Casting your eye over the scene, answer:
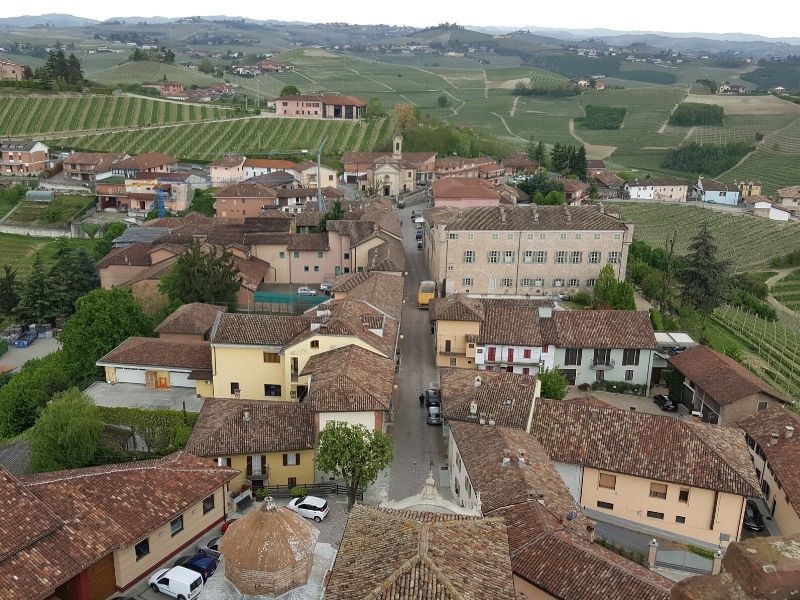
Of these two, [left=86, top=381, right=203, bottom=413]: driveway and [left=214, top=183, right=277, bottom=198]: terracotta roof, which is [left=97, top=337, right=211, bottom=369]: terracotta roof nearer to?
[left=86, top=381, right=203, bottom=413]: driveway

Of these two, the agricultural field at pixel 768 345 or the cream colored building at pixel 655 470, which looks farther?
the agricultural field at pixel 768 345

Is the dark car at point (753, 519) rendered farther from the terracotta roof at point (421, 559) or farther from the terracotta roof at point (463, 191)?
the terracotta roof at point (463, 191)

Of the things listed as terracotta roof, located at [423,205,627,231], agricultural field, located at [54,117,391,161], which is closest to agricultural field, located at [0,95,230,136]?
agricultural field, located at [54,117,391,161]

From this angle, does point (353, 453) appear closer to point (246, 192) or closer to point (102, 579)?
point (102, 579)

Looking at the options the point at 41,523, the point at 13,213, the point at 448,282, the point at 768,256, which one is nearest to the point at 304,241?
the point at 448,282

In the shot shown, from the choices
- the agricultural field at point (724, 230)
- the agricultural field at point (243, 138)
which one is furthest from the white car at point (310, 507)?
the agricultural field at point (243, 138)

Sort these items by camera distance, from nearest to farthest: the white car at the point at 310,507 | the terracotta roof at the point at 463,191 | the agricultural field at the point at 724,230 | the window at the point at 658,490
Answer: the white car at the point at 310,507
the window at the point at 658,490
the terracotta roof at the point at 463,191
the agricultural field at the point at 724,230
